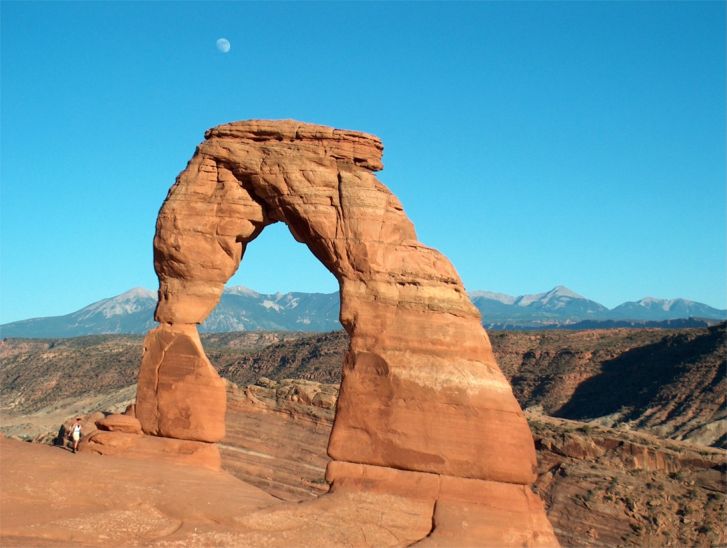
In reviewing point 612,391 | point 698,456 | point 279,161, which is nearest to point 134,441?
point 279,161

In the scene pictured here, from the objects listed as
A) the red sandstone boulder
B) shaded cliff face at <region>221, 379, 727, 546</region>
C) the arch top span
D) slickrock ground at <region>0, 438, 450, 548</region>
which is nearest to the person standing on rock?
the red sandstone boulder

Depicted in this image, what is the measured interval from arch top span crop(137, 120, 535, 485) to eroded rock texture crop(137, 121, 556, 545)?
3cm

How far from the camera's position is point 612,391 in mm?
61688

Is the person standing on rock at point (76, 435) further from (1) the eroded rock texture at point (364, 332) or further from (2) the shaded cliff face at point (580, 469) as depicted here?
(2) the shaded cliff face at point (580, 469)

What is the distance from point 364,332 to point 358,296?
0.81 metres

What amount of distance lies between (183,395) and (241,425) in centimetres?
1195

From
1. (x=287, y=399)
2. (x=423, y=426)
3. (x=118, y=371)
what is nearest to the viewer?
(x=423, y=426)

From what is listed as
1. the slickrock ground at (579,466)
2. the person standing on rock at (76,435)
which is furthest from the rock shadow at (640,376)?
the person standing on rock at (76,435)

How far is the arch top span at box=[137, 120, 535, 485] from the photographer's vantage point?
18000 millimetres

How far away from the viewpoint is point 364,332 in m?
18.8

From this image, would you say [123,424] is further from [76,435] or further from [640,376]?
[640,376]

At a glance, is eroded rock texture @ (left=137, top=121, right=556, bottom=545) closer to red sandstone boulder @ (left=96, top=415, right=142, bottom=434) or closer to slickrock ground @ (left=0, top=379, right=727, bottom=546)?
red sandstone boulder @ (left=96, top=415, right=142, bottom=434)

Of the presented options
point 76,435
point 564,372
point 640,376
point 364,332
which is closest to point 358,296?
point 364,332

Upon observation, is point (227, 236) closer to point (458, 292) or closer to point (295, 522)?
point (458, 292)
